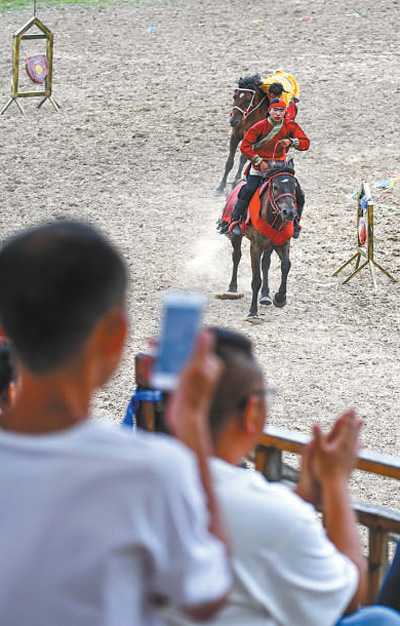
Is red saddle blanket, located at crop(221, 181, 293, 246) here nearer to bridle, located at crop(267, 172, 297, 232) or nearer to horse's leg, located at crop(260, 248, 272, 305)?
bridle, located at crop(267, 172, 297, 232)

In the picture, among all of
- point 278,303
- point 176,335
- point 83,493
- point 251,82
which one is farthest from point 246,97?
point 83,493

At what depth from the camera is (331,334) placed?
766cm

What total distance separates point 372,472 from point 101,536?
1499 mm

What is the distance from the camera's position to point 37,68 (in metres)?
13.9

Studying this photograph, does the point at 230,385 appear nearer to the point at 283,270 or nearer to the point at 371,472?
the point at 371,472

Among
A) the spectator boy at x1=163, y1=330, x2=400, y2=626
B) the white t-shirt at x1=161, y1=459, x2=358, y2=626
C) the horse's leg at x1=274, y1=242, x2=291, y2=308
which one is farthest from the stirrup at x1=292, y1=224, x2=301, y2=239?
the white t-shirt at x1=161, y1=459, x2=358, y2=626

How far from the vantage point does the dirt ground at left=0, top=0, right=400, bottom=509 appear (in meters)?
7.13

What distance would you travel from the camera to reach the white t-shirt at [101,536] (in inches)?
46.9

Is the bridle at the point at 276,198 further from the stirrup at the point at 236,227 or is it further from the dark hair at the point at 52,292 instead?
the dark hair at the point at 52,292

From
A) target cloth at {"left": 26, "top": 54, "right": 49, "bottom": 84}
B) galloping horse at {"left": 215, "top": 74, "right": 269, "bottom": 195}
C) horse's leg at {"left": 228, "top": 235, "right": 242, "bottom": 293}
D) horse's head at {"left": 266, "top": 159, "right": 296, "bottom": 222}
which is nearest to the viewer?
horse's head at {"left": 266, "top": 159, "right": 296, "bottom": 222}

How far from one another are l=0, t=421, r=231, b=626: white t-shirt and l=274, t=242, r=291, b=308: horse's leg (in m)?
6.87

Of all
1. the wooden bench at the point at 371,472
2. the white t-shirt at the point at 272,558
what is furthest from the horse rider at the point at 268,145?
the white t-shirt at the point at 272,558

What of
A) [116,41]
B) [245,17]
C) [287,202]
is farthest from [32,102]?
[287,202]

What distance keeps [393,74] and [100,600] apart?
14.7 metres
